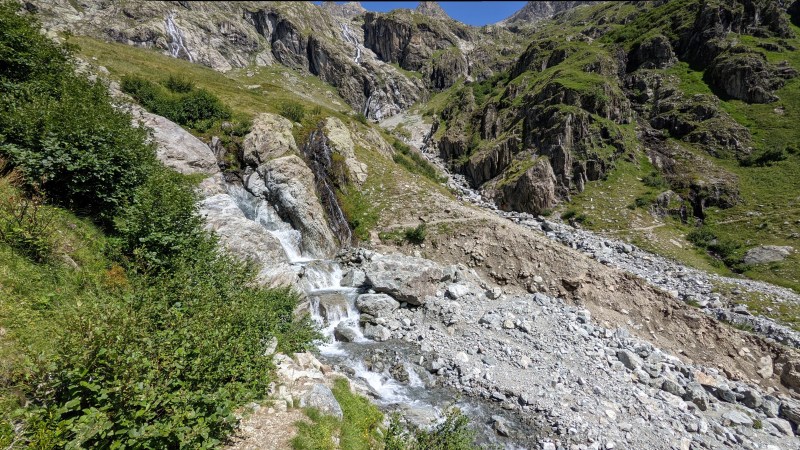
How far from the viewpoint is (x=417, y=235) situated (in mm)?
33250

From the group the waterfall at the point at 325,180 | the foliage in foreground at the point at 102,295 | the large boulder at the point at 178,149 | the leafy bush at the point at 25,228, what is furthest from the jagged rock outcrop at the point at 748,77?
the leafy bush at the point at 25,228

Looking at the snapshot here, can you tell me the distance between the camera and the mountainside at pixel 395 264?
657 centimetres

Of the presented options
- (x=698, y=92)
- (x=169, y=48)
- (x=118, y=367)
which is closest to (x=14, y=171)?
(x=118, y=367)

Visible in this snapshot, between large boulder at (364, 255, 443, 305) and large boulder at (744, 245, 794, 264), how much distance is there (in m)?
40.2

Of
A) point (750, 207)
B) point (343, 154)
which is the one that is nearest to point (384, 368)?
point (343, 154)

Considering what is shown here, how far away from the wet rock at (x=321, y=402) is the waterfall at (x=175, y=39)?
160672mm

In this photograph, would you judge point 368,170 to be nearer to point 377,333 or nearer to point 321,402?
point 377,333

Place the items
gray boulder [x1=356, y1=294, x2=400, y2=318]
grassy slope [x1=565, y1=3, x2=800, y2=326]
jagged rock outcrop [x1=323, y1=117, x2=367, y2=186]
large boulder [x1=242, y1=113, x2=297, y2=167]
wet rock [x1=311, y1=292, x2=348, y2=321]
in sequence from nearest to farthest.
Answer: wet rock [x1=311, y1=292, x2=348, y2=321] < gray boulder [x1=356, y1=294, x2=400, y2=318] < large boulder [x1=242, y1=113, x2=297, y2=167] < grassy slope [x1=565, y1=3, x2=800, y2=326] < jagged rock outcrop [x1=323, y1=117, x2=367, y2=186]

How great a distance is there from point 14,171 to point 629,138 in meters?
80.6

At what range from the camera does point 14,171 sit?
395 inches

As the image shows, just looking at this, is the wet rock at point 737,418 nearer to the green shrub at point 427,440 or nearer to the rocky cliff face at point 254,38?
the green shrub at point 427,440

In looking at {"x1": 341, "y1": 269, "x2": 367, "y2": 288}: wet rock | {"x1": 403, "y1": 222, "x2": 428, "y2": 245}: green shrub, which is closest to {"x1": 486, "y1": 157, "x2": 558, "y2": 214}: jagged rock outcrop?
{"x1": 403, "y1": 222, "x2": 428, "y2": 245}: green shrub

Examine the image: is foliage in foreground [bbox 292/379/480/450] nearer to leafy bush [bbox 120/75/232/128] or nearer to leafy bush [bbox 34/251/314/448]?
leafy bush [bbox 34/251/314/448]

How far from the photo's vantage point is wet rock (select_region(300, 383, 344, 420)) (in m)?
9.34
